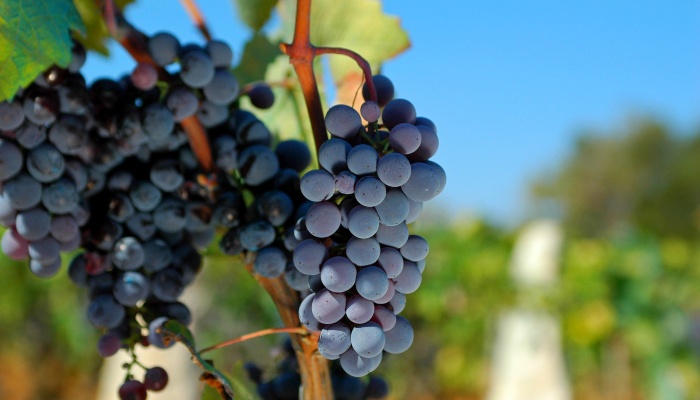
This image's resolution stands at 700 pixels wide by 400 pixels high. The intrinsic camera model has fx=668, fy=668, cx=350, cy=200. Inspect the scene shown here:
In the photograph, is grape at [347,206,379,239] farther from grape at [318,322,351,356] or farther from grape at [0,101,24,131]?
grape at [0,101,24,131]

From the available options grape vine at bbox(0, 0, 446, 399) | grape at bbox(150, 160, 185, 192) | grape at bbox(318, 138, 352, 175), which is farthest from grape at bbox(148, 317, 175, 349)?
grape at bbox(318, 138, 352, 175)

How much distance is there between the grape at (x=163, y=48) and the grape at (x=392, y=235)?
22 cm

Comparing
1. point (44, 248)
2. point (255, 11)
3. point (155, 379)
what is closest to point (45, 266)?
point (44, 248)

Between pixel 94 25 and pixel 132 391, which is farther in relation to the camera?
pixel 94 25

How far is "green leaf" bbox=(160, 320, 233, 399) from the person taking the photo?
1.51 feet

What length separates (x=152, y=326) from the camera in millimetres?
539

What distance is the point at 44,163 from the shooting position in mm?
490

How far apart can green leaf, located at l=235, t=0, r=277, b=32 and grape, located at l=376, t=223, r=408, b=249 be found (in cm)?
35

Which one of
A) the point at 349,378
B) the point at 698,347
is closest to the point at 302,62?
the point at 349,378

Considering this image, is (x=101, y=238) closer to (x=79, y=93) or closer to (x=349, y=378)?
(x=79, y=93)

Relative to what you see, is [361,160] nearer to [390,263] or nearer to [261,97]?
[390,263]

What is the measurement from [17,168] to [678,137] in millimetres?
24784

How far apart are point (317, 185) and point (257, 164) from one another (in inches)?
5.5

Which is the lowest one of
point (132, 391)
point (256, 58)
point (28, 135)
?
point (132, 391)
